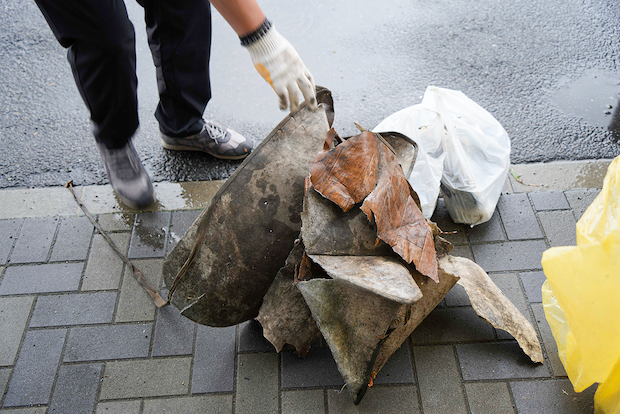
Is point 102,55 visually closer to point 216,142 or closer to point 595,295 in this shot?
point 216,142

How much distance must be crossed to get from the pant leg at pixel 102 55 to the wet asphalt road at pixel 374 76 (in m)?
0.58

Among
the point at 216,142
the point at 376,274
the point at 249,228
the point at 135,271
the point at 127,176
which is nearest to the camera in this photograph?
the point at 376,274

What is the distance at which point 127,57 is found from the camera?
2275mm

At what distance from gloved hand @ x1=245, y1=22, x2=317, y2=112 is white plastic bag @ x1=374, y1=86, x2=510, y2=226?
91 centimetres

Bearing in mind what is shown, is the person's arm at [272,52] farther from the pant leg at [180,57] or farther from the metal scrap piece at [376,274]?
the pant leg at [180,57]

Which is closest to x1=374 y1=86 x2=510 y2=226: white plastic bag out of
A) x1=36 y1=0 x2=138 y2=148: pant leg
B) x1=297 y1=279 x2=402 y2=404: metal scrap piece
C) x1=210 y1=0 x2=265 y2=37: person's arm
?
x1=297 y1=279 x2=402 y2=404: metal scrap piece

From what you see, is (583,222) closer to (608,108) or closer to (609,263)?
(609,263)

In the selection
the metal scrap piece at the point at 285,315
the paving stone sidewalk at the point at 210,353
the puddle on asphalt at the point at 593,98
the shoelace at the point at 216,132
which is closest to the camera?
the metal scrap piece at the point at 285,315

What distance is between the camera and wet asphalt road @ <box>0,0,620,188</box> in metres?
3.09

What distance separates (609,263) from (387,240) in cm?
77

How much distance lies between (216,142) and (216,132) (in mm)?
67

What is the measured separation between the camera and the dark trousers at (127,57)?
2092 millimetres

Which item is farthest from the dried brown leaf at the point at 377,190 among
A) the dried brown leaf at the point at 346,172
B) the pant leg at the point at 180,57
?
the pant leg at the point at 180,57

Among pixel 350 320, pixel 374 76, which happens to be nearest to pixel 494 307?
pixel 350 320
